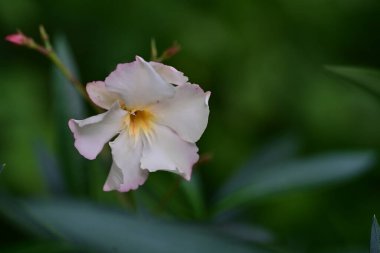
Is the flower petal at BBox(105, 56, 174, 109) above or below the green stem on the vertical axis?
below

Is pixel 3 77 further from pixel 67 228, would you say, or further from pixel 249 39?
pixel 67 228

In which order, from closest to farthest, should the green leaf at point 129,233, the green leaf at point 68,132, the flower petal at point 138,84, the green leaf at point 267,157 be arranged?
the green leaf at point 129,233 → the flower petal at point 138,84 → the green leaf at point 68,132 → the green leaf at point 267,157

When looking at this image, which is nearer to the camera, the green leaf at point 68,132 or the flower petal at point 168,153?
the flower petal at point 168,153

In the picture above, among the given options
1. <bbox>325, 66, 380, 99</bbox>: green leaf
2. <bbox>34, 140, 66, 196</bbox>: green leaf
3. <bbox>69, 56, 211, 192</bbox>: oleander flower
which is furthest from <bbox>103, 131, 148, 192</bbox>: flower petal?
<bbox>34, 140, 66, 196</bbox>: green leaf

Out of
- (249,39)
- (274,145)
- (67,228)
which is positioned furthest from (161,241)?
(249,39)

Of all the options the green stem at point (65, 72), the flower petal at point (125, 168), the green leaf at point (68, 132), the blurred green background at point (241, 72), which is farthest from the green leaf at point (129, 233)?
the blurred green background at point (241, 72)

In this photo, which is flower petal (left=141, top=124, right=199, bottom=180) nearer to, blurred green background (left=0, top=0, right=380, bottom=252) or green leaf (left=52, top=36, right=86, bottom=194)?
green leaf (left=52, top=36, right=86, bottom=194)

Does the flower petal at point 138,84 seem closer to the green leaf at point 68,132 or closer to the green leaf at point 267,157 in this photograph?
the green leaf at point 68,132
